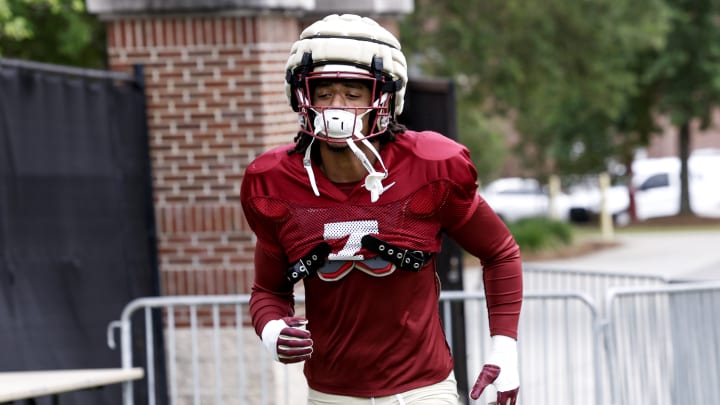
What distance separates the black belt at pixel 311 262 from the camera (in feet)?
12.8

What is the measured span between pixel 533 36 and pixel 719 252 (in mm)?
6359

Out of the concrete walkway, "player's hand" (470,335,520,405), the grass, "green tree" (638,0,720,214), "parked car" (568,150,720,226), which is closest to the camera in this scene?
"player's hand" (470,335,520,405)

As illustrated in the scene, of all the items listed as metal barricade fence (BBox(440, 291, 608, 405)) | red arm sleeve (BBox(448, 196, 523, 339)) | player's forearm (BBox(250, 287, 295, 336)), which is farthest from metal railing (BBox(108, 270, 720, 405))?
red arm sleeve (BBox(448, 196, 523, 339))

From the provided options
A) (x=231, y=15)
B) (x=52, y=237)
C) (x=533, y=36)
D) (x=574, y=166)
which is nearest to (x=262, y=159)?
(x=52, y=237)

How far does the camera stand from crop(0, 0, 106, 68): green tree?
516 inches

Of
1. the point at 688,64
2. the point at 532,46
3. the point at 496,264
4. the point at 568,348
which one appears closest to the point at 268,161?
the point at 496,264

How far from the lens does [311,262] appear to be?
3.94 m

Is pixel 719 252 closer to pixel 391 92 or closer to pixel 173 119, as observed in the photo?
pixel 173 119

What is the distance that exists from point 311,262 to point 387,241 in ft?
0.77

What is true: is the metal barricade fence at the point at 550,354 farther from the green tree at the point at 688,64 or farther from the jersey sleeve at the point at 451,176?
the green tree at the point at 688,64

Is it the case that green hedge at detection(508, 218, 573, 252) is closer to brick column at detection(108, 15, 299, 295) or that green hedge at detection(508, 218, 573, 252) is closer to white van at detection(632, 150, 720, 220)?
white van at detection(632, 150, 720, 220)

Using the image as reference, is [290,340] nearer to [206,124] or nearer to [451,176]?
[451,176]

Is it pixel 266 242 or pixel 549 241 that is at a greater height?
pixel 266 242

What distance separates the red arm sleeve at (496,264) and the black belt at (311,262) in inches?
16.9
